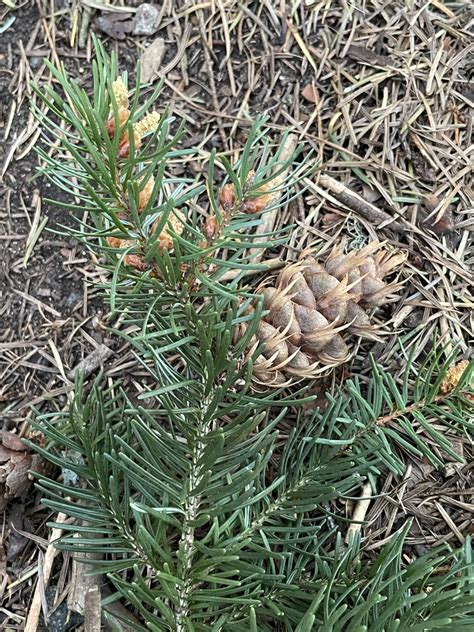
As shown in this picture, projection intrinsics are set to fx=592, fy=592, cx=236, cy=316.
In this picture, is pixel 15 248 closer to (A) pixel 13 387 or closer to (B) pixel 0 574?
(A) pixel 13 387

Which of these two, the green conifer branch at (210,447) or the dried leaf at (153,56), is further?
the dried leaf at (153,56)

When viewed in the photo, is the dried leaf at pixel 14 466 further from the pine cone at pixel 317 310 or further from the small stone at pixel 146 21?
the small stone at pixel 146 21

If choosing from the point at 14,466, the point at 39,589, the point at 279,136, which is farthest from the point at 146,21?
the point at 39,589

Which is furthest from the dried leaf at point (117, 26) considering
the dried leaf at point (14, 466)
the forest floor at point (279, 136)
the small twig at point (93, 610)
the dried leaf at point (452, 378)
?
the small twig at point (93, 610)

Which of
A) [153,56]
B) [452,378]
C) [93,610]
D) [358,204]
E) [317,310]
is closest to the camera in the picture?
[93,610]

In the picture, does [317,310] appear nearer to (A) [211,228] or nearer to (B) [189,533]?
(A) [211,228]

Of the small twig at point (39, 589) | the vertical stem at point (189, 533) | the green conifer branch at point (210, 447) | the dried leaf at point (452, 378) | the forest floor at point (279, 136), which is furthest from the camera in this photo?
the forest floor at point (279, 136)
